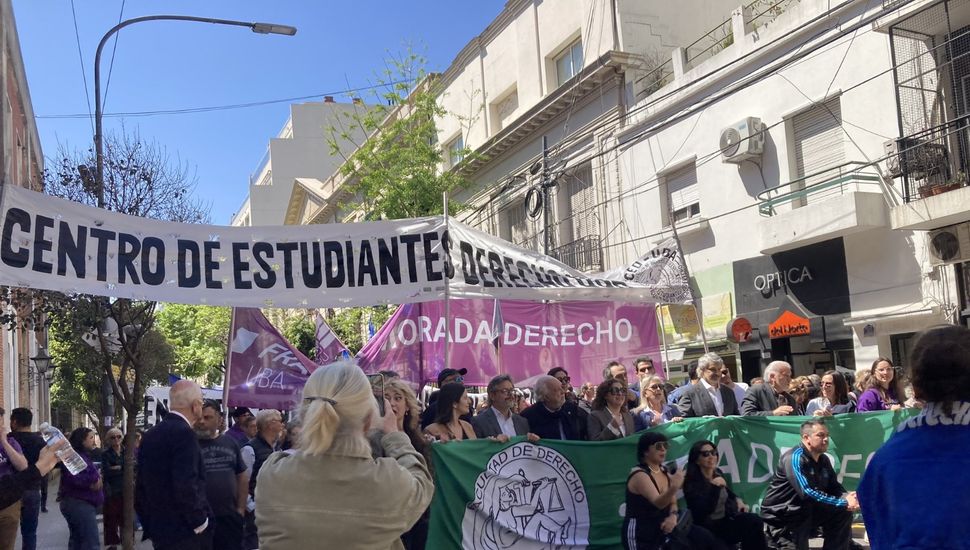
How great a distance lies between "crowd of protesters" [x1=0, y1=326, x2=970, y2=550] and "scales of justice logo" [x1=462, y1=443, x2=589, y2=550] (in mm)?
270

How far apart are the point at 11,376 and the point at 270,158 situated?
4497 cm

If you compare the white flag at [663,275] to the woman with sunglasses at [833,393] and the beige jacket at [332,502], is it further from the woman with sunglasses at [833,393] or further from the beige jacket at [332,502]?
the beige jacket at [332,502]

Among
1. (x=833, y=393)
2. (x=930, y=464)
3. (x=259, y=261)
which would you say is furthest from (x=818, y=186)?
(x=930, y=464)

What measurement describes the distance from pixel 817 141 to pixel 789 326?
356cm

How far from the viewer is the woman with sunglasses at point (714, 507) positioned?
7.80m

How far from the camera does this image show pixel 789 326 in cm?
1780

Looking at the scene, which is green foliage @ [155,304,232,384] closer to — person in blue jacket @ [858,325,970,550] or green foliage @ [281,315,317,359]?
green foliage @ [281,315,317,359]

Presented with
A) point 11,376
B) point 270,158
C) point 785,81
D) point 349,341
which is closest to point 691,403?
point 785,81

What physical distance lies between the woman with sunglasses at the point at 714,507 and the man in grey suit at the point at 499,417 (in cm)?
148

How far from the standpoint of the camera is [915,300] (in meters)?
15.6

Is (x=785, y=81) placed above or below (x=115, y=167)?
above

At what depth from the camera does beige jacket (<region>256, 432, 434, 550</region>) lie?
311 cm

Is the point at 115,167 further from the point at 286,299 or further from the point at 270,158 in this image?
the point at 270,158

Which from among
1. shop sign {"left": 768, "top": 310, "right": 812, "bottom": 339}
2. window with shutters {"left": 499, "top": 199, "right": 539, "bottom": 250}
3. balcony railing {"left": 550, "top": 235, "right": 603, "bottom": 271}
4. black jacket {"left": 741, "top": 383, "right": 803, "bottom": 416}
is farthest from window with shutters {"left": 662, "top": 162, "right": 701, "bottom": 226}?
black jacket {"left": 741, "top": 383, "right": 803, "bottom": 416}
